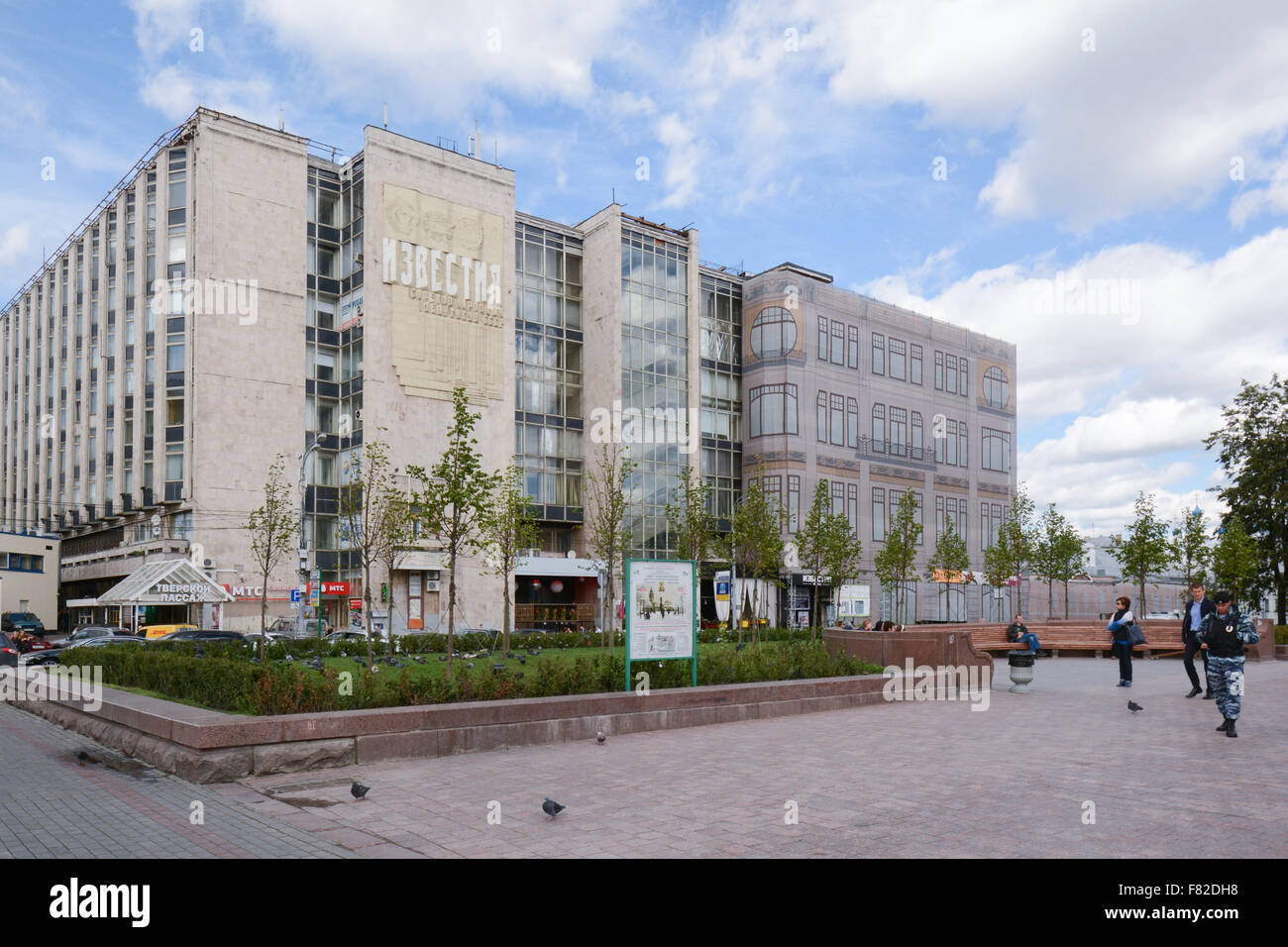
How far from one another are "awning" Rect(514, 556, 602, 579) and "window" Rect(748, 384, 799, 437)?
45.9 feet

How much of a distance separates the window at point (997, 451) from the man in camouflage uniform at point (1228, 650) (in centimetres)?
6321

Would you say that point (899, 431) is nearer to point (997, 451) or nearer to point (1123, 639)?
point (997, 451)

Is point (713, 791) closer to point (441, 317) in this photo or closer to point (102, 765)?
point (102, 765)

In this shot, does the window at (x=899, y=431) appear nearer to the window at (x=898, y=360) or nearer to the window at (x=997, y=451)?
the window at (x=898, y=360)

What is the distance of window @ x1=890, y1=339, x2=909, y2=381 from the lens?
68.8 metres

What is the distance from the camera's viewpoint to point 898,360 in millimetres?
69312

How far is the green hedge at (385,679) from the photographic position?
40.0 ft

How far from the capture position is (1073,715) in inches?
634

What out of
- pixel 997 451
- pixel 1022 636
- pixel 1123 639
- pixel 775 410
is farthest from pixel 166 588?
pixel 997 451

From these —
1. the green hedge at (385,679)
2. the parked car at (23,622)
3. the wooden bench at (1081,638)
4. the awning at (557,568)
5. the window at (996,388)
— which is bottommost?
the parked car at (23,622)

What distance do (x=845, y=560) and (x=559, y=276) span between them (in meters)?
30.2

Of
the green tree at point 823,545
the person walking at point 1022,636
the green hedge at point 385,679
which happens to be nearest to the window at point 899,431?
the green tree at point 823,545

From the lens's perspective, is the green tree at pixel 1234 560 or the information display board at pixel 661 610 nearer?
the information display board at pixel 661 610
